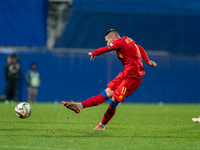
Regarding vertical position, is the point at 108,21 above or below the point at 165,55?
above

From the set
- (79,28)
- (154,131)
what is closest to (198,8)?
(79,28)

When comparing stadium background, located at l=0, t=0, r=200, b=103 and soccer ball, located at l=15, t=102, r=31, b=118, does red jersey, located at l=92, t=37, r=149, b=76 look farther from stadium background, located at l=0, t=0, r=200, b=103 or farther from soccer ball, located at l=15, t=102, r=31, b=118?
stadium background, located at l=0, t=0, r=200, b=103

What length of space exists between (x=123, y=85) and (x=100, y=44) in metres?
13.6

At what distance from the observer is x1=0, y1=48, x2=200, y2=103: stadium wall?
806 inches

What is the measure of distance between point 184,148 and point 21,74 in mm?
15335

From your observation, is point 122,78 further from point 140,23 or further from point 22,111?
point 140,23

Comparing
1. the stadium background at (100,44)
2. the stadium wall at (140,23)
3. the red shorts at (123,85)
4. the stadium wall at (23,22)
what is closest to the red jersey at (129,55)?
the red shorts at (123,85)

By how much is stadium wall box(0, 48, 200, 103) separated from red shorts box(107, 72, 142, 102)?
12.6 meters

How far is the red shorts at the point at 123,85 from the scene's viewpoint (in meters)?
7.80

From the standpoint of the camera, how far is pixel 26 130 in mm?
7852

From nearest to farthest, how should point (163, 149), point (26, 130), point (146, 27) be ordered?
point (163, 149) < point (26, 130) < point (146, 27)

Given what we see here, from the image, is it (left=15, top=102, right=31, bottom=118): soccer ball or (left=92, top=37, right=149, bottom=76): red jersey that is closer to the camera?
(left=92, top=37, right=149, bottom=76): red jersey

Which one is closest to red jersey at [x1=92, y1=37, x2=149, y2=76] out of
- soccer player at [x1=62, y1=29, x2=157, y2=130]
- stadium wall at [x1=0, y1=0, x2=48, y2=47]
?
soccer player at [x1=62, y1=29, x2=157, y2=130]

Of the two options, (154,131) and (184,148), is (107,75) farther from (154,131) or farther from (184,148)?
(184,148)
